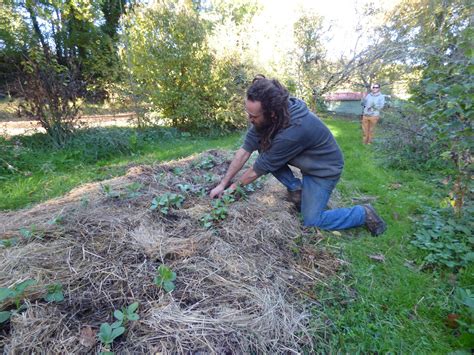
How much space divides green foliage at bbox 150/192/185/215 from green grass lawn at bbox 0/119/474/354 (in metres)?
1.31

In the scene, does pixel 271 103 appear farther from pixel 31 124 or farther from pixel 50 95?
pixel 31 124

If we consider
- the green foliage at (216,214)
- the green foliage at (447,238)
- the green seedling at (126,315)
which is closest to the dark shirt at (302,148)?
the green foliage at (216,214)

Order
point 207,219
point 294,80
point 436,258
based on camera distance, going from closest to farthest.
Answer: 1. point 436,258
2. point 207,219
3. point 294,80

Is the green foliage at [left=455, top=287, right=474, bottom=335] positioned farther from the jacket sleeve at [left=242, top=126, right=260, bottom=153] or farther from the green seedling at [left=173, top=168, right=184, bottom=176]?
the green seedling at [left=173, top=168, right=184, bottom=176]

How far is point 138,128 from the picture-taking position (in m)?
7.32

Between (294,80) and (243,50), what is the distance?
3556 mm

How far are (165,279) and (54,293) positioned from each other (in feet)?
1.83

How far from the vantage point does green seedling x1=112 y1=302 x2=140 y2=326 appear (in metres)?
1.28

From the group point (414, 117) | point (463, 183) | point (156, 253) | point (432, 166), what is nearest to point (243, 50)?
point (414, 117)

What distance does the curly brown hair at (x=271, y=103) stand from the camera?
2.18 meters

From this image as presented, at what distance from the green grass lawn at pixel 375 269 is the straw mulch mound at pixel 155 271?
180 mm

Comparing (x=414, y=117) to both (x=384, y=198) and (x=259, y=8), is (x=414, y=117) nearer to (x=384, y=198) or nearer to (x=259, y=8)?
(x=384, y=198)

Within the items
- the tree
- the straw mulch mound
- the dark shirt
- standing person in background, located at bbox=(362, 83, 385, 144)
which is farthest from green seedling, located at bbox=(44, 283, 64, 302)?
standing person in background, located at bbox=(362, 83, 385, 144)

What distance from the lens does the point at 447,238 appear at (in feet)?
7.22
